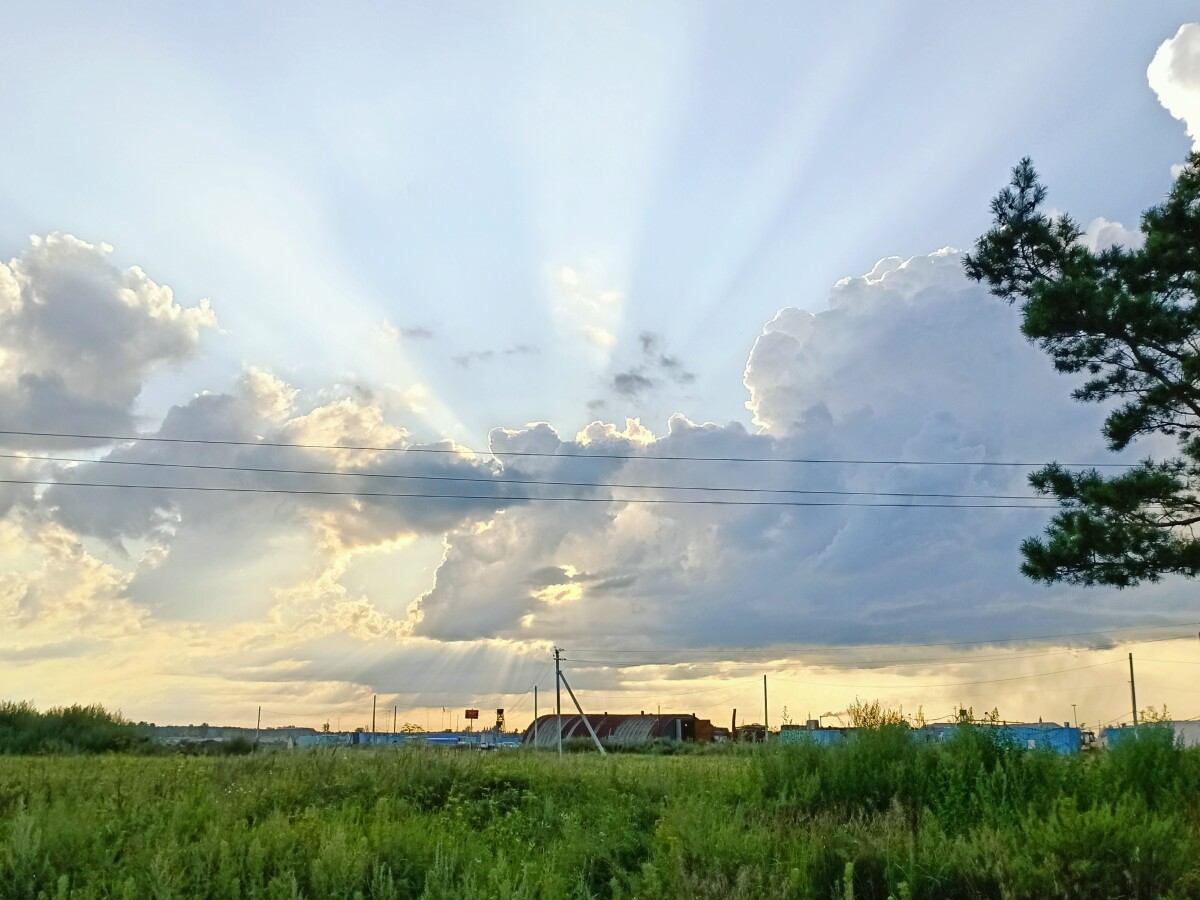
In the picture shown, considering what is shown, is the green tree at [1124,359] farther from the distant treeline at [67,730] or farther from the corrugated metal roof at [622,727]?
the corrugated metal roof at [622,727]

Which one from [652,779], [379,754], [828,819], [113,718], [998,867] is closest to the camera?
[998,867]

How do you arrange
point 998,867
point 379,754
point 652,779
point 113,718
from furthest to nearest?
1. point 113,718
2. point 379,754
3. point 652,779
4. point 998,867

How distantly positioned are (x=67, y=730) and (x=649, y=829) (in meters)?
27.8

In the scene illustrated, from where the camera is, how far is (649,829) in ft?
44.4

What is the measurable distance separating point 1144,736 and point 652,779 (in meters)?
7.22

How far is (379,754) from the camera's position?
19609mm

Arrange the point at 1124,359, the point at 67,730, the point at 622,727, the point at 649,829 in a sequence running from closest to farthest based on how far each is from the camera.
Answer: the point at 649,829 → the point at 1124,359 → the point at 67,730 → the point at 622,727

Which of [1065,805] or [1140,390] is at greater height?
[1140,390]

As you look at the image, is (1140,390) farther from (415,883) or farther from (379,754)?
(415,883)

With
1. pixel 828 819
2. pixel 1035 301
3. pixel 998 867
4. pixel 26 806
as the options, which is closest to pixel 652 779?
pixel 828 819

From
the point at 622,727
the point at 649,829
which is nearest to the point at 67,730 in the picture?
the point at 649,829

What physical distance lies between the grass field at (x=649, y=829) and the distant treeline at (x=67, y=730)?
1624cm

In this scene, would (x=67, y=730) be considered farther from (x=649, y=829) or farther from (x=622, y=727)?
(x=622, y=727)

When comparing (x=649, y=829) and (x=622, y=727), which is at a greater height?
(x=649, y=829)
